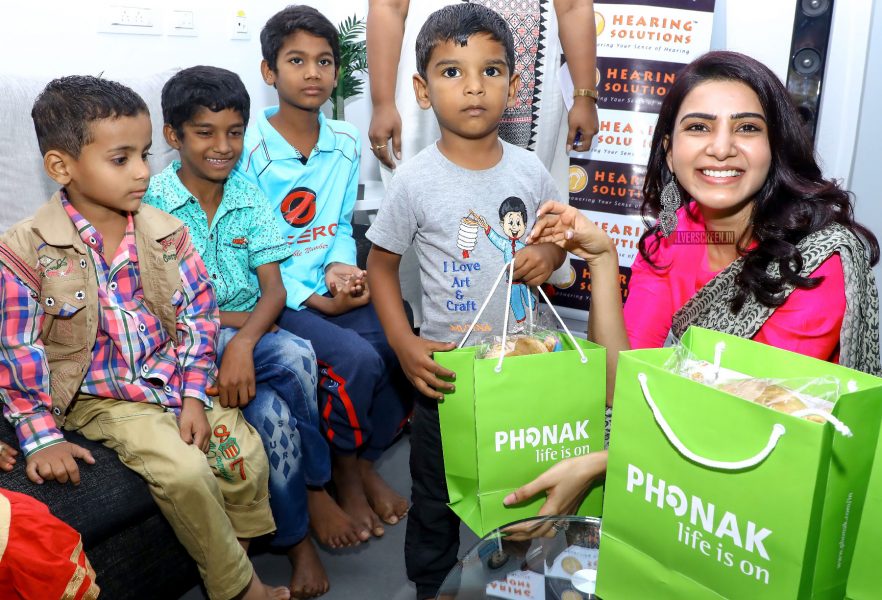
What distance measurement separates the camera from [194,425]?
1.69 meters

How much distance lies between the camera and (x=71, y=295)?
1573 mm

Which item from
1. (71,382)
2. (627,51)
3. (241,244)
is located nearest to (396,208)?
(241,244)

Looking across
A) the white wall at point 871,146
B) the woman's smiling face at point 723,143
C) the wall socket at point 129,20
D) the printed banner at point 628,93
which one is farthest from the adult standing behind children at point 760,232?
the wall socket at point 129,20

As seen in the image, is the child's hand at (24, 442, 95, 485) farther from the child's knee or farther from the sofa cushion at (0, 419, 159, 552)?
the child's knee

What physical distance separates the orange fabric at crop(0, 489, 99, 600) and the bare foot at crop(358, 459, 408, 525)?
0.96 meters

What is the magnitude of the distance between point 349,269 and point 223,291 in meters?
0.42

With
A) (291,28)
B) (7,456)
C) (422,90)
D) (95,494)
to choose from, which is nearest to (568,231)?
(422,90)

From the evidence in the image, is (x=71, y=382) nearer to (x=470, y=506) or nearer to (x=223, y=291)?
(x=223, y=291)

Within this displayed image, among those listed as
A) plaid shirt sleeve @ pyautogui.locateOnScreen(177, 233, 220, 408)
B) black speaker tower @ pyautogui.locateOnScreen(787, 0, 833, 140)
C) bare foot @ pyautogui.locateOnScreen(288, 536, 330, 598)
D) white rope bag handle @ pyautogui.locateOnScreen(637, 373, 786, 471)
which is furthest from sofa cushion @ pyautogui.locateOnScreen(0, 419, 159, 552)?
Result: black speaker tower @ pyautogui.locateOnScreen(787, 0, 833, 140)

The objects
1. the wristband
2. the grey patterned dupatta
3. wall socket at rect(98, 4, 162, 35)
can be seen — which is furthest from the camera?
wall socket at rect(98, 4, 162, 35)

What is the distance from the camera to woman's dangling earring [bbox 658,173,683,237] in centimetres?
149

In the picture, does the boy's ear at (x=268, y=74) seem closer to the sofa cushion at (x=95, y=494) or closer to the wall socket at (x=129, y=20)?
the wall socket at (x=129, y=20)

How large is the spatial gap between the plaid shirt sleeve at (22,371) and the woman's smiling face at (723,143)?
1.34 meters

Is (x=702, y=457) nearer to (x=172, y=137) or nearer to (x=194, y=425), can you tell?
(x=194, y=425)
